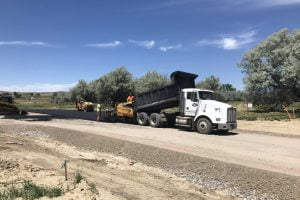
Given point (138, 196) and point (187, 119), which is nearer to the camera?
point (138, 196)

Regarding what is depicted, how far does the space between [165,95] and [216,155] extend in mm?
10755

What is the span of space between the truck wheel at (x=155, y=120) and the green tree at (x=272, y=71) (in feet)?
69.1

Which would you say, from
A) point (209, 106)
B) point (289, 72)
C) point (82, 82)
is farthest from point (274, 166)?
point (82, 82)

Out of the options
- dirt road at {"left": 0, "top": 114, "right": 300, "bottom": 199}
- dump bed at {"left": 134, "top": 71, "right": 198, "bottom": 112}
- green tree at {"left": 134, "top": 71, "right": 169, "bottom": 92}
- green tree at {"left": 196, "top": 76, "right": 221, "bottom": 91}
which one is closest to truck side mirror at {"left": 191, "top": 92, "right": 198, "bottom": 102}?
dump bed at {"left": 134, "top": 71, "right": 198, "bottom": 112}

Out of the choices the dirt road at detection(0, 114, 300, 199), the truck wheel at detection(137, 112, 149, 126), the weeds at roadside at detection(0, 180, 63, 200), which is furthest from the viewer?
the truck wheel at detection(137, 112, 149, 126)

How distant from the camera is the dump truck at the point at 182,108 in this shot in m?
23.1

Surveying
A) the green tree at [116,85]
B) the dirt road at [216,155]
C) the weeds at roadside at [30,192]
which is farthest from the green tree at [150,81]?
the weeds at roadside at [30,192]

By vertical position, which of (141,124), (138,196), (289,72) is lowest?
(138,196)

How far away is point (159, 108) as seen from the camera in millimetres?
26953

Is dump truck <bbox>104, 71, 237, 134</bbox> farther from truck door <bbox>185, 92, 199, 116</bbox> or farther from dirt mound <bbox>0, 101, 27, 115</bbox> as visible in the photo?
dirt mound <bbox>0, 101, 27, 115</bbox>

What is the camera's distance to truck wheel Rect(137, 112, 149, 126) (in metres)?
27.3

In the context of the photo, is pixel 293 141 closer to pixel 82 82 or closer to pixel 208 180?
pixel 208 180

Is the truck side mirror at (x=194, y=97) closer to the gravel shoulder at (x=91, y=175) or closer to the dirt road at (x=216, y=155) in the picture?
the dirt road at (x=216, y=155)

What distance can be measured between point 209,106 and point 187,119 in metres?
1.74
